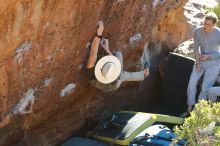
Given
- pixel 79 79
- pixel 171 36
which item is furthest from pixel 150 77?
pixel 79 79

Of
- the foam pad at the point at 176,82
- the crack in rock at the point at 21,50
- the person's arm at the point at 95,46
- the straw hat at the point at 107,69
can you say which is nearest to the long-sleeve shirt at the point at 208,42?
the foam pad at the point at 176,82

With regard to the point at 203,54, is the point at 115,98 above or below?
below

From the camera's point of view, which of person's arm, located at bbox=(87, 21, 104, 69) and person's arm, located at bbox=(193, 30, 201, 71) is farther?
person's arm, located at bbox=(193, 30, 201, 71)

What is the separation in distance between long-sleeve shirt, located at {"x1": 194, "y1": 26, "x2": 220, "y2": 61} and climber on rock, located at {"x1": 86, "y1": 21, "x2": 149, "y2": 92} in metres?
1.38

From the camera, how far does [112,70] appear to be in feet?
27.5

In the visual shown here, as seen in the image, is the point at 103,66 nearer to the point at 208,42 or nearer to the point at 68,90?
the point at 68,90

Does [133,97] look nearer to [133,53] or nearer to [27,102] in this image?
[133,53]

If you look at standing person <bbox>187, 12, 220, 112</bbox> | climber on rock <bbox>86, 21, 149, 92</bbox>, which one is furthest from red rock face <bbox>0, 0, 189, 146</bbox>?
standing person <bbox>187, 12, 220, 112</bbox>

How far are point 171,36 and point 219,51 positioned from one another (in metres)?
2.61

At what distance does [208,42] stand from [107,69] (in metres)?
1.91

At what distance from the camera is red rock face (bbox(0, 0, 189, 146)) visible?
23.8 ft

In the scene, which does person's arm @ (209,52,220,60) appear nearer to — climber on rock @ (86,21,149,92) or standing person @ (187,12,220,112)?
standing person @ (187,12,220,112)

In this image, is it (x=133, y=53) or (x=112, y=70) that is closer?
(x=112, y=70)

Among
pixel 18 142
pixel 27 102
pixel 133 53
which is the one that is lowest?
pixel 18 142
